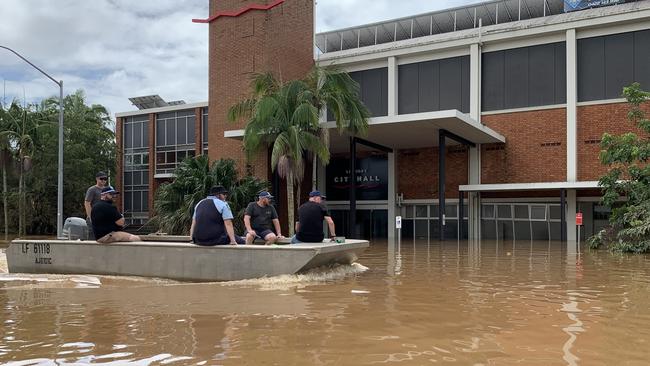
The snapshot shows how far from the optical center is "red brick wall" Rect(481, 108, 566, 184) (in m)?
27.1

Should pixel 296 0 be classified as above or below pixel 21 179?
above

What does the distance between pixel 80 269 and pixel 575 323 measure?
8471 mm

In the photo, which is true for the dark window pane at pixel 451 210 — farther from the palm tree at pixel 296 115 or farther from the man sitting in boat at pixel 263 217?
the man sitting in boat at pixel 263 217

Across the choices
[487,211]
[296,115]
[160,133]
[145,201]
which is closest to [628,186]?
[487,211]

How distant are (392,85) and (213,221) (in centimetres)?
2193

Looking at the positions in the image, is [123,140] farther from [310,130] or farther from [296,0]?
[310,130]

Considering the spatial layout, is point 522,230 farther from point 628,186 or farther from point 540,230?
point 628,186

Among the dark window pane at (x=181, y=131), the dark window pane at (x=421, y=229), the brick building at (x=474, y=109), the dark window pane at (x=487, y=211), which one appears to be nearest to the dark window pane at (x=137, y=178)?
the dark window pane at (x=181, y=131)

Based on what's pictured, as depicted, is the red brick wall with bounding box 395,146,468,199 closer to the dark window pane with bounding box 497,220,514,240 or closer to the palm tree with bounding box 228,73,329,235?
the dark window pane with bounding box 497,220,514,240

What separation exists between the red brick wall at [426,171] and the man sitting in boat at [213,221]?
21401 mm

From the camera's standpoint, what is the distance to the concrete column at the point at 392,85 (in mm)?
30328

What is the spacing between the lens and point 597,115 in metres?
26.3

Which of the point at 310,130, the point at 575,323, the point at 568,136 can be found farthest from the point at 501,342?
the point at 568,136

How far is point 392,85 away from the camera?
3039 centimetres
